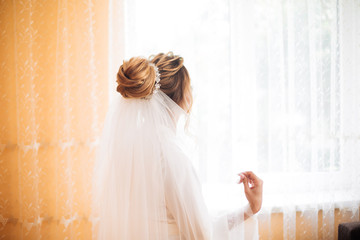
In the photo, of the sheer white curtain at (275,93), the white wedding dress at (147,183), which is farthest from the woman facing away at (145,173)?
the sheer white curtain at (275,93)

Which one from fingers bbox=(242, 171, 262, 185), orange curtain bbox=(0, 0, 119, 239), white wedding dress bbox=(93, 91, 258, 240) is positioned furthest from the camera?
orange curtain bbox=(0, 0, 119, 239)

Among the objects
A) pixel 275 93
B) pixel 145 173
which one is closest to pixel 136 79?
pixel 145 173

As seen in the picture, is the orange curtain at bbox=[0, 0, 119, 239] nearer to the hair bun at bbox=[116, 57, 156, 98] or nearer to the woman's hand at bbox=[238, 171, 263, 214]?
the hair bun at bbox=[116, 57, 156, 98]

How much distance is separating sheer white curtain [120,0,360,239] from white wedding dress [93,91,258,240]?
1.88ft

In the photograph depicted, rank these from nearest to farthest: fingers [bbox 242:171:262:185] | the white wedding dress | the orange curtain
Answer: the white wedding dress
fingers [bbox 242:171:262:185]
the orange curtain

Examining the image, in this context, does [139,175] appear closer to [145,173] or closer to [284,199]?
[145,173]

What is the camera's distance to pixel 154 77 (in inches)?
38.6

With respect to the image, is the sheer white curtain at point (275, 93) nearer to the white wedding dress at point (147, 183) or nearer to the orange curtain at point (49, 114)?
the orange curtain at point (49, 114)

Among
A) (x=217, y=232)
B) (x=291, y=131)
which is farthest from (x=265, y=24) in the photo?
(x=217, y=232)

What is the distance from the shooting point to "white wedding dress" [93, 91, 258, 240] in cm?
93

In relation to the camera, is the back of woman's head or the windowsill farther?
the windowsill

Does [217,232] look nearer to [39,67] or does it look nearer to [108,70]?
[108,70]

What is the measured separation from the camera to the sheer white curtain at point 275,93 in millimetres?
1584

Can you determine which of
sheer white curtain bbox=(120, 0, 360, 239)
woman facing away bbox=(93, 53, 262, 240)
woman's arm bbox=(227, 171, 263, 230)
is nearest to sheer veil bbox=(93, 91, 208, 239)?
woman facing away bbox=(93, 53, 262, 240)
